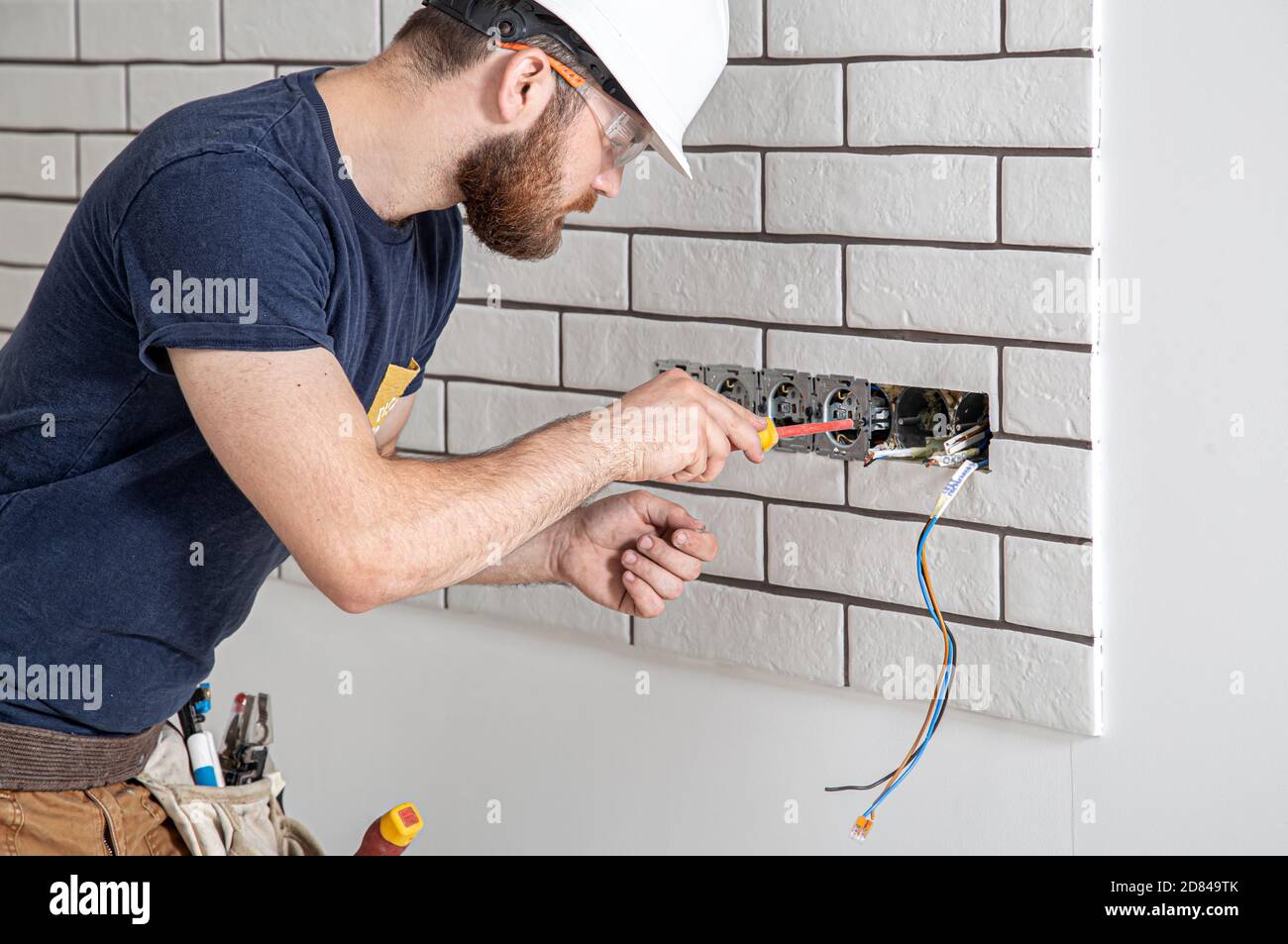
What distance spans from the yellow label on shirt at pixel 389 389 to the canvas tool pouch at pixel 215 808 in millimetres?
436

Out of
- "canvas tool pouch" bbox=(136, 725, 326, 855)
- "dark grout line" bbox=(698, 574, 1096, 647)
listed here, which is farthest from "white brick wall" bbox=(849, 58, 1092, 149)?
"canvas tool pouch" bbox=(136, 725, 326, 855)

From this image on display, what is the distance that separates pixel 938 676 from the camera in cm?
158

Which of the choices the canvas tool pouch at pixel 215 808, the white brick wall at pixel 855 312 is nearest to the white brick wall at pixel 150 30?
the white brick wall at pixel 855 312

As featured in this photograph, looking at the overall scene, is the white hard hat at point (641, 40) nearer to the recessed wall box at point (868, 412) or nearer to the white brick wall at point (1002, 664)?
the recessed wall box at point (868, 412)

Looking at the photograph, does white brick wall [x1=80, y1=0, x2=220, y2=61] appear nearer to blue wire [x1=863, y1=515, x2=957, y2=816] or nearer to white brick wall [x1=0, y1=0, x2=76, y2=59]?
white brick wall [x1=0, y1=0, x2=76, y2=59]

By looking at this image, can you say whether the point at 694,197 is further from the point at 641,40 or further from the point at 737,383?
the point at 641,40

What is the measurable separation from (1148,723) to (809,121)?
76 centimetres

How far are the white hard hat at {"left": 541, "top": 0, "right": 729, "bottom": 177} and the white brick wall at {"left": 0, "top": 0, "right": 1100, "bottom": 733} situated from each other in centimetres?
21

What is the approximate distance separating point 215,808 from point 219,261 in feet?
2.27

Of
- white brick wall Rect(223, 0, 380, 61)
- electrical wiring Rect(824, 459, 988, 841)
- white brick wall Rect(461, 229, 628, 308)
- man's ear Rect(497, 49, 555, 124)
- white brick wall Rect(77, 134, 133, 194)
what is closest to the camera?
man's ear Rect(497, 49, 555, 124)

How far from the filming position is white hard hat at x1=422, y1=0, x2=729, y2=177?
1263 millimetres

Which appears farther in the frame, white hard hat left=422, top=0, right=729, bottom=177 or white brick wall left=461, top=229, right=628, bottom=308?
white brick wall left=461, top=229, right=628, bottom=308

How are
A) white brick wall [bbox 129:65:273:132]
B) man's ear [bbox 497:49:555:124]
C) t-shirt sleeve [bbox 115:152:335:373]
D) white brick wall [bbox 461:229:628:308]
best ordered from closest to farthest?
t-shirt sleeve [bbox 115:152:335:373] < man's ear [bbox 497:49:555:124] < white brick wall [bbox 461:229:628:308] < white brick wall [bbox 129:65:273:132]
